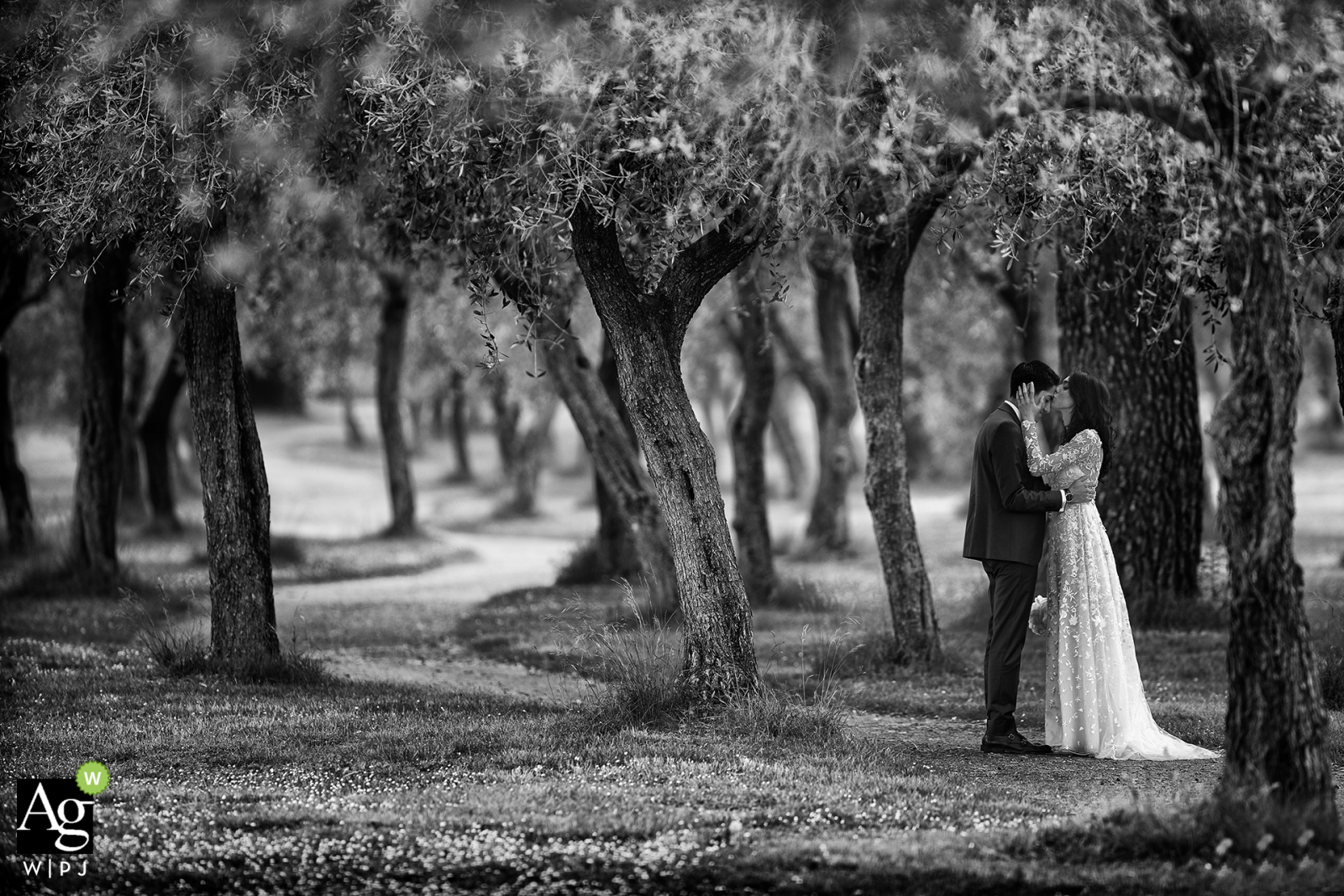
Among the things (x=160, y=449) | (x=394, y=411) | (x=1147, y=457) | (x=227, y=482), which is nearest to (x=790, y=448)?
(x=394, y=411)

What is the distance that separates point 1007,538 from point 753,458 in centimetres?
927

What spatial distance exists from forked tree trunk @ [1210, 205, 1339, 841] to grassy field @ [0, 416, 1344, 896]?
1.10ft

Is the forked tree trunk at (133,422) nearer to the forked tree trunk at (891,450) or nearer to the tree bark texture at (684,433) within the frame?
the forked tree trunk at (891,450)

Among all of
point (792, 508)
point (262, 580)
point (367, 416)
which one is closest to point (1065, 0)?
point (262, 580)

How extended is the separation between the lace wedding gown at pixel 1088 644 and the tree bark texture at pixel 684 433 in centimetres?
184

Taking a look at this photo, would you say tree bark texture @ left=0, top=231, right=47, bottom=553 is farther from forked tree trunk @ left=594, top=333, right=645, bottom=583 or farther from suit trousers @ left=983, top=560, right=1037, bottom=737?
suit trousers @ left=983, top=560, right=1037, bottom=737

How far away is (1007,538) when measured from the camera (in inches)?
326

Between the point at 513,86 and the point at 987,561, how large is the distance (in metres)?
3.96

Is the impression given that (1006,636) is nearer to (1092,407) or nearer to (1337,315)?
(1092,407)

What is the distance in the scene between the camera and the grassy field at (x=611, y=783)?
5750 mm

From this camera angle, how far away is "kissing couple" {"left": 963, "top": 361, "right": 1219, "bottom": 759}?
26.8 ft

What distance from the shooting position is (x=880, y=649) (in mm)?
11664

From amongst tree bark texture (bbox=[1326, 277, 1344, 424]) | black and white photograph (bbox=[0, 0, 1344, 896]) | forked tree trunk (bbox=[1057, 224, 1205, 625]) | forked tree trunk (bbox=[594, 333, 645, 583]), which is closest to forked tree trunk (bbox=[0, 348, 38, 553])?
black and white photograph (bbox=[0, 0, 1344, 896])

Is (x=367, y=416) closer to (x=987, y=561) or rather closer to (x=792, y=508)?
(x=792, y=508)
